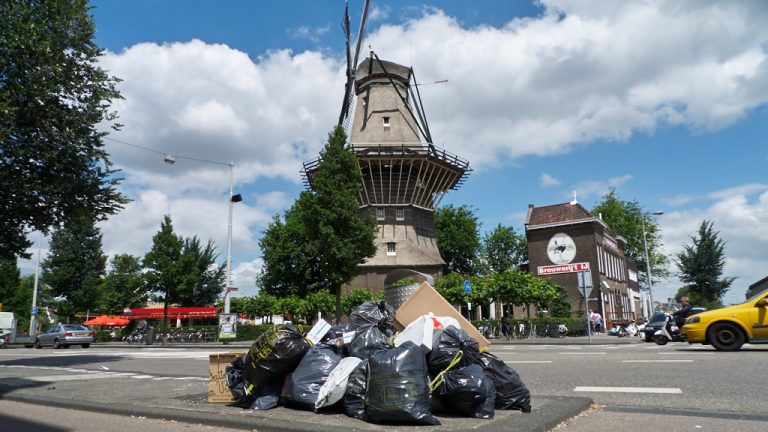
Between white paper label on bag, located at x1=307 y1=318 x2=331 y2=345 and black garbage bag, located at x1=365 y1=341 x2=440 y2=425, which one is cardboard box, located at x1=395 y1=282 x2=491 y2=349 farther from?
black garbage bag, located at x1=365 y1=341 x2=440 y2=425

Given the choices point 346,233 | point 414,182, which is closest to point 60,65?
point 346,233

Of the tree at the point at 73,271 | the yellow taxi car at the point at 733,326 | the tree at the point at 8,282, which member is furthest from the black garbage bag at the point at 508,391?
the tree at the point at 8,282

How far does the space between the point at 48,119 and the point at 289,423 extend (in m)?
13.1

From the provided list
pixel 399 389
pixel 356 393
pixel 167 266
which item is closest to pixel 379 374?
pixel 399 389

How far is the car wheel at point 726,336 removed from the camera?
42.1 feet

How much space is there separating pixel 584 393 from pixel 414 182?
34772 millimetres

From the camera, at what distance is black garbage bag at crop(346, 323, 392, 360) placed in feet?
19.3

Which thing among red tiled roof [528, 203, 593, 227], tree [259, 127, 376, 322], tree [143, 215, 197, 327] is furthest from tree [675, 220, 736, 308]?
tree [143, 215, 197, 327]

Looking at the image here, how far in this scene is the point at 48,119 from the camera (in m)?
14.0

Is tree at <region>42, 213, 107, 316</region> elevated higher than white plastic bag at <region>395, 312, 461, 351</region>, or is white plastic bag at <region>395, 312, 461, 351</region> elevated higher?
tree at <region>42, 213, 107, 316</region>

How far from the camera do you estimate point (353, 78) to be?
47.4 meters

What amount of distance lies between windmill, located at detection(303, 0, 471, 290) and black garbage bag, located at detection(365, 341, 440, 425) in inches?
1281

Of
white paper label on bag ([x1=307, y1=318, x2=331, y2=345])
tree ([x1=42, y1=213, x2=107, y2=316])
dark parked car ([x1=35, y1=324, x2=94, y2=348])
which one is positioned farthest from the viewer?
tree ([x1=42, y1=213, x2=107, y2=316])

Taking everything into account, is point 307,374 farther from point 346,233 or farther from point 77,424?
point 346,233
